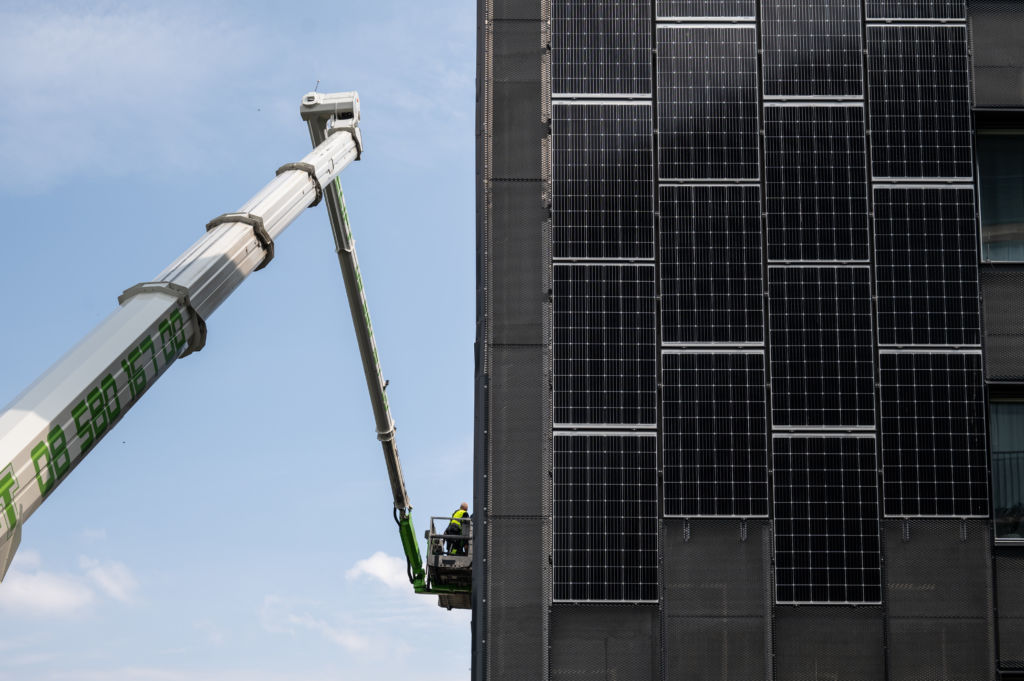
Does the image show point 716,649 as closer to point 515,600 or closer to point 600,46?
point 515,600

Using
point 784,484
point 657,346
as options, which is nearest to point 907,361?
point 784,484

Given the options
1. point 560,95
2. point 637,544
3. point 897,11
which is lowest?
point 637,544

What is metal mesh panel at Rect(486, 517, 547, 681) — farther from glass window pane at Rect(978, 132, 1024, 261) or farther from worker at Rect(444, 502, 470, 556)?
worker at Rect(444, 502, 470, 556)

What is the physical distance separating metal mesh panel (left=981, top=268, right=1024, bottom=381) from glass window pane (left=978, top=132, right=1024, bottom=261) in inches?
24.2

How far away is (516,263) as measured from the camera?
20328 millimetres

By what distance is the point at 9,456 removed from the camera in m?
11.5

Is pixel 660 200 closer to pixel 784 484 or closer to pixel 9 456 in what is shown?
pixel 784 484

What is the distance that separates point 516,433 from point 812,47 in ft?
29.1

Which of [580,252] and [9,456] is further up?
[580,252]

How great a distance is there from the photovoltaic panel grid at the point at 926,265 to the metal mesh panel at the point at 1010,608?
12.6ft

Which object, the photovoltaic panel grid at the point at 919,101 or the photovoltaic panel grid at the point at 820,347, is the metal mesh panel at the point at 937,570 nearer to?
the photovoltaic panel grid at the point at 820,347

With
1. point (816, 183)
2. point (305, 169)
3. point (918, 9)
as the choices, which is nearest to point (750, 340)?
point (816, 183)

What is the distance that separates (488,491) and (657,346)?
380 cm

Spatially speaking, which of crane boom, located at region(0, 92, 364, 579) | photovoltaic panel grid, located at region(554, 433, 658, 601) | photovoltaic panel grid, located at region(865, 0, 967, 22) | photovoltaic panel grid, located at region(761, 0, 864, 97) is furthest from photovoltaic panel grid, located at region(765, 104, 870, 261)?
crane boom, located at region(0, 92, 364, 579)
